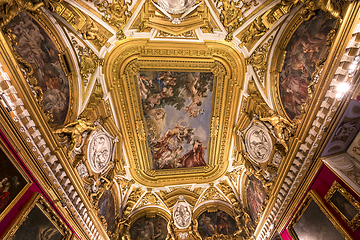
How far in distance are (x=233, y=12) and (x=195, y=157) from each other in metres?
7.80

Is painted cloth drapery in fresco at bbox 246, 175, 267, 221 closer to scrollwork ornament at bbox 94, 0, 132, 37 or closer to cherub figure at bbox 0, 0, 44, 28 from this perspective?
scrollwork ornament at bbox 94, 0, 132, 37

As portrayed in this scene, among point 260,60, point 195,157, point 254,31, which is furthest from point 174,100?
point 254,31

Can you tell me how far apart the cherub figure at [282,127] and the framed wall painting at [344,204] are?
182 centimetres

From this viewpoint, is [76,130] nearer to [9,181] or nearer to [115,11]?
[9,181]

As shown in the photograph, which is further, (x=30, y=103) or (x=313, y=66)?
(x=313, y=66)

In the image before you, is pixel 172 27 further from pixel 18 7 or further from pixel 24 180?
pixel 24 180

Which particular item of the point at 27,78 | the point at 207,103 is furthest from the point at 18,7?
the point at 207,103

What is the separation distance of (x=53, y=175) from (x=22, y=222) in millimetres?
1271

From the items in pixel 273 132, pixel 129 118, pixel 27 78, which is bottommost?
pixel 27 78

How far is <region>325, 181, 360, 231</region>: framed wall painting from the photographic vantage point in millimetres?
4742

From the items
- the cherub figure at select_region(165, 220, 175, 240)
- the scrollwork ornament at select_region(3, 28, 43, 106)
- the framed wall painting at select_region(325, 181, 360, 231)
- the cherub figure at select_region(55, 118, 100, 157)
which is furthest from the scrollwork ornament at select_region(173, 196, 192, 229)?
the scrollwork ornament at select_region(3, 28, 43, 106)

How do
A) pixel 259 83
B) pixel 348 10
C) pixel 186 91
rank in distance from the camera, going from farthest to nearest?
1. pixel 186 91
2. pixel 259 83
3. pixel 348 10

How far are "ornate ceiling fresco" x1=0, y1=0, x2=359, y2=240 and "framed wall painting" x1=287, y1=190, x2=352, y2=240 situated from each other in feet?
1.69

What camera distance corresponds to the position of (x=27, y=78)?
15.8 ft
